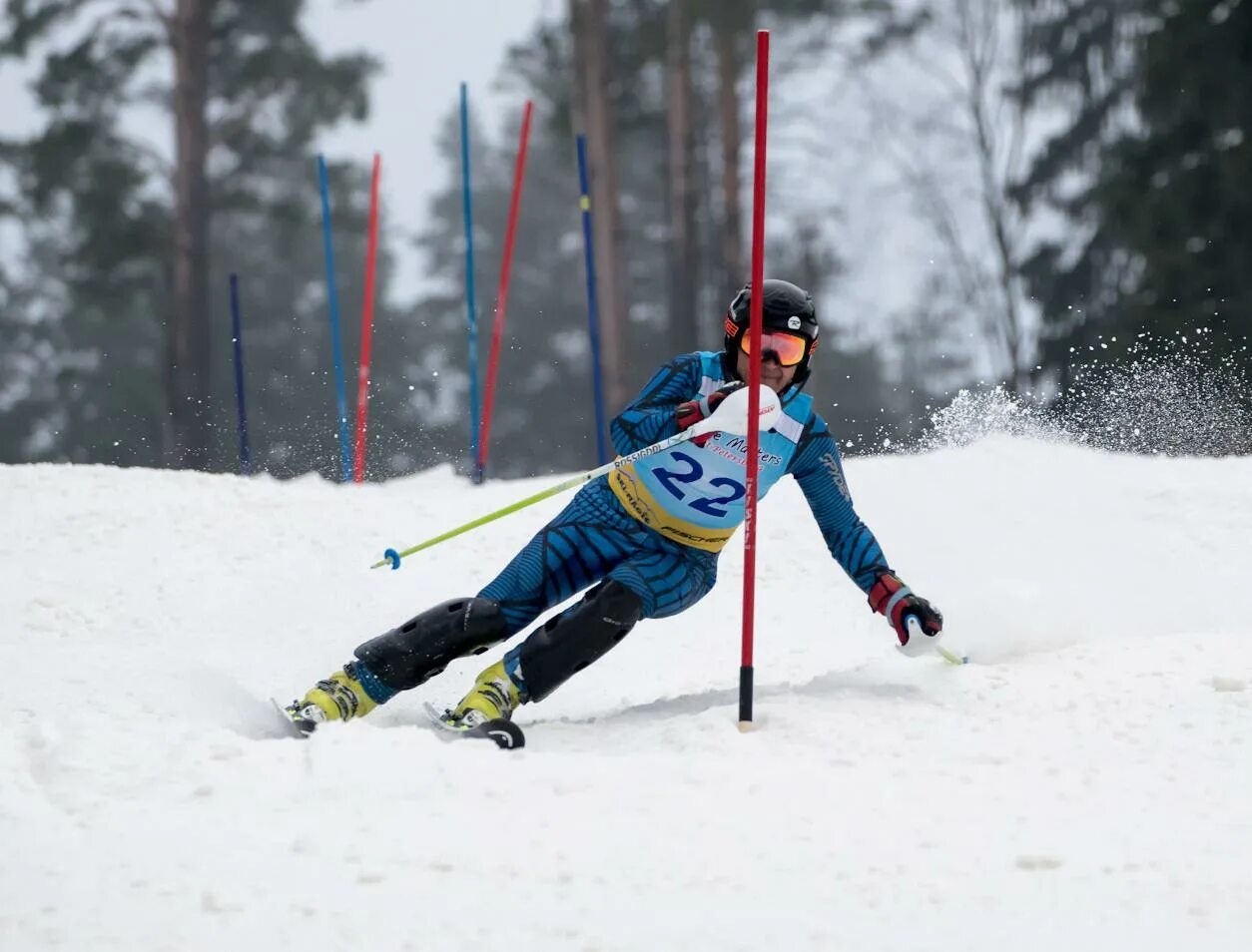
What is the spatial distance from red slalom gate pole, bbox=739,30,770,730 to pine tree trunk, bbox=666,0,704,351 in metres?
14.3

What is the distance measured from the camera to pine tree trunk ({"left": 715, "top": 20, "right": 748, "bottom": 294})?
17.7 metres

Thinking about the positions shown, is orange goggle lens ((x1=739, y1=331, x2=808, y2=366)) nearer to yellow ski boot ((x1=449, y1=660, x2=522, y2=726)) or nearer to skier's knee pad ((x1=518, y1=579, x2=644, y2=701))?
skier's knee pad ((x1=518, y1=579, x2=644, y2=701))

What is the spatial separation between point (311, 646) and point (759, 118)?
11.3 feet

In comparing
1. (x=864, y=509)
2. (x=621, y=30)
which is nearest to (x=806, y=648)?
(x=864, y=509)

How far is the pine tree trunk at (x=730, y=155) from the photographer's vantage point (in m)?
17.7

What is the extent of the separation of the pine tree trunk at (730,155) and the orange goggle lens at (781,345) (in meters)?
12.5

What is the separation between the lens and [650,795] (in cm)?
334

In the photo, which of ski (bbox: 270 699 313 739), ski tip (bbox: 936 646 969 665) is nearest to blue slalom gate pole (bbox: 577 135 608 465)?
ski tip (bbox: 936 646 969 665)

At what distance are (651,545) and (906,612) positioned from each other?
771 mm

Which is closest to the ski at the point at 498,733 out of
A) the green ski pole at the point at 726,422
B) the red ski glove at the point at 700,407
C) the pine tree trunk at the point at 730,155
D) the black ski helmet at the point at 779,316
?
the green ski pole at the point at 726,422

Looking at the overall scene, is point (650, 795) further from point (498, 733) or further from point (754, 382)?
point (754, 382)

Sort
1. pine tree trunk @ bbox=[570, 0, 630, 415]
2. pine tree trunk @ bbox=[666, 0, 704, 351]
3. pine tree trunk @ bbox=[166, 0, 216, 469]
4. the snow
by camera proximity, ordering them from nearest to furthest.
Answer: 1. the snow
2. pine tree trunk @ bbox=[570, 0, 630, 415]
3. pine tree trunk @ bbox=[166, 0, 216, 469]
4. pine tree trunk @ bbox=[666, 0, 704, 351]

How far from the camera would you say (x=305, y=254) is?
1328 inches

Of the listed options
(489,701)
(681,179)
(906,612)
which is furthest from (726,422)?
(681,179)
